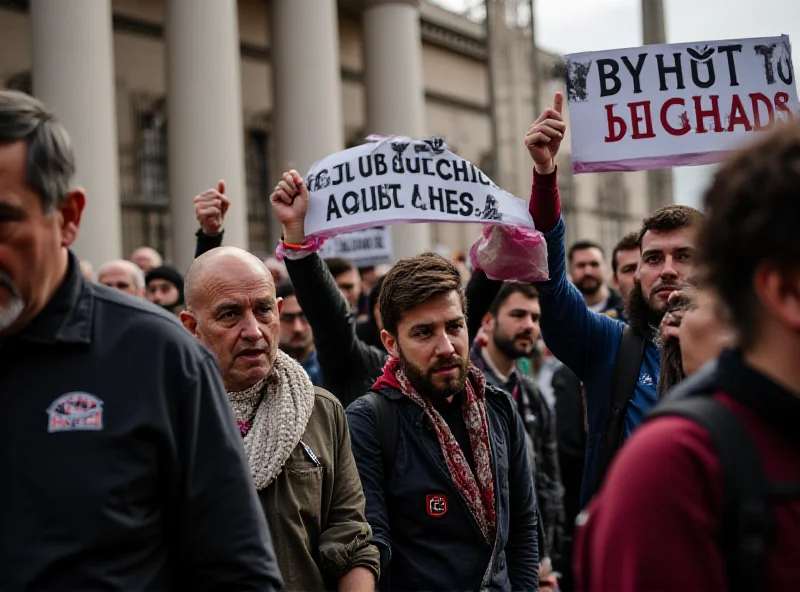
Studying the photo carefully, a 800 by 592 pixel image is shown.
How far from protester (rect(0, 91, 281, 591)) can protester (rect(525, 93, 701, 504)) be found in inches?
78.0

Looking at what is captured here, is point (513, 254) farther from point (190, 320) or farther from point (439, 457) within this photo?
point (190, 320)

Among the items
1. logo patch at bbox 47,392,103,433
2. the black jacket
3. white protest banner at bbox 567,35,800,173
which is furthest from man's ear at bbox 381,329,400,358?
logo patch at bbox 47,392,103,433

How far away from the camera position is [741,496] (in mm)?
1447

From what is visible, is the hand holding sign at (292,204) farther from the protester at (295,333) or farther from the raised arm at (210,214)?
the protester at (295,333)

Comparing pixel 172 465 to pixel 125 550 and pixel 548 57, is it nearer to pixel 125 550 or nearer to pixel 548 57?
pixel 125 550

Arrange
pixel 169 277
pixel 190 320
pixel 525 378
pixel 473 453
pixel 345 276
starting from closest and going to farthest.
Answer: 1. pixel 190 320
2. pixel 473 453
3. pixel 525 378
4. pixel 345 276
5. pixel 169 277

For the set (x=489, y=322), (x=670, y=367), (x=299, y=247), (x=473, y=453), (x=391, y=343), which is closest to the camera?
(x=670, y=367)

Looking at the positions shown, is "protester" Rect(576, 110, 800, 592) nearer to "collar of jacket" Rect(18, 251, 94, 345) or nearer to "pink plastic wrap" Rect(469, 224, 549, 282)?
"collar of jacket" Rect(18, 251, 94, 345)

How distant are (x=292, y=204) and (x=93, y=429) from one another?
2.49 metres

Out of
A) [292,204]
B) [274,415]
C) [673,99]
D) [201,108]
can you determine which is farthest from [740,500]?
[201,108]

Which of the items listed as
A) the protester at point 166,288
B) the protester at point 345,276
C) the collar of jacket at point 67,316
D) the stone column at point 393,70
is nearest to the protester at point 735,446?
the collar of jacket at point 67,316

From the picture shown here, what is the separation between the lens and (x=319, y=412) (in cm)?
335

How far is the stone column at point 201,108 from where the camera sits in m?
18.7

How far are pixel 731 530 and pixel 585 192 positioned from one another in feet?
129
